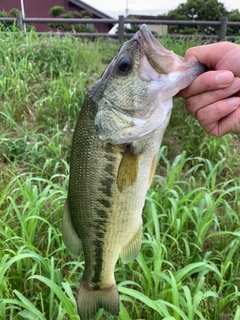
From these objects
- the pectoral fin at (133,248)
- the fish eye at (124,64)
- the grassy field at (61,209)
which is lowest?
the grassy field at (61,209)

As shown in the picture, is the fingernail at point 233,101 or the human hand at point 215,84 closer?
the human hand at point 215,84

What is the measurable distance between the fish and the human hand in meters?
0.06

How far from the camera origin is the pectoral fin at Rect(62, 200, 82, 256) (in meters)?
1.29

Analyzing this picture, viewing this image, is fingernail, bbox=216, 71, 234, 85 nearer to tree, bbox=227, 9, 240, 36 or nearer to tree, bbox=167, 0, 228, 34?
tree, bbox=227, 9, 240, 36

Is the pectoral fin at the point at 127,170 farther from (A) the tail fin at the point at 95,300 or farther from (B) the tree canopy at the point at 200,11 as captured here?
(B) the tree canopy at the point at 200,11

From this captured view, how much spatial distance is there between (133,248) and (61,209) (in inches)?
48.9

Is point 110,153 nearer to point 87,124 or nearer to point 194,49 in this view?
point 87,124

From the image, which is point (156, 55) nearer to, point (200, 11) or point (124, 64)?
point (124, 64)

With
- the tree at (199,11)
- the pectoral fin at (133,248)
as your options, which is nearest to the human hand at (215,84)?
the pectoral fin at (133,248)

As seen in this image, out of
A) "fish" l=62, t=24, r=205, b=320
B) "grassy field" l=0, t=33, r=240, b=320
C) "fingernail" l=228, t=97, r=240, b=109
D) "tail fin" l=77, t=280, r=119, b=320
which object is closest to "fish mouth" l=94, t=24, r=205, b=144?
"fish" l=62, t=24, r=205, b=320

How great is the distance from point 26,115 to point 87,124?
334 cm

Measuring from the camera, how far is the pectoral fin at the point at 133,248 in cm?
133

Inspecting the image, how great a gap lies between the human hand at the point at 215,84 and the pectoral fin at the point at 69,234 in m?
0.64

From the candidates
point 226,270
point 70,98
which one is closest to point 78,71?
point 70,98
